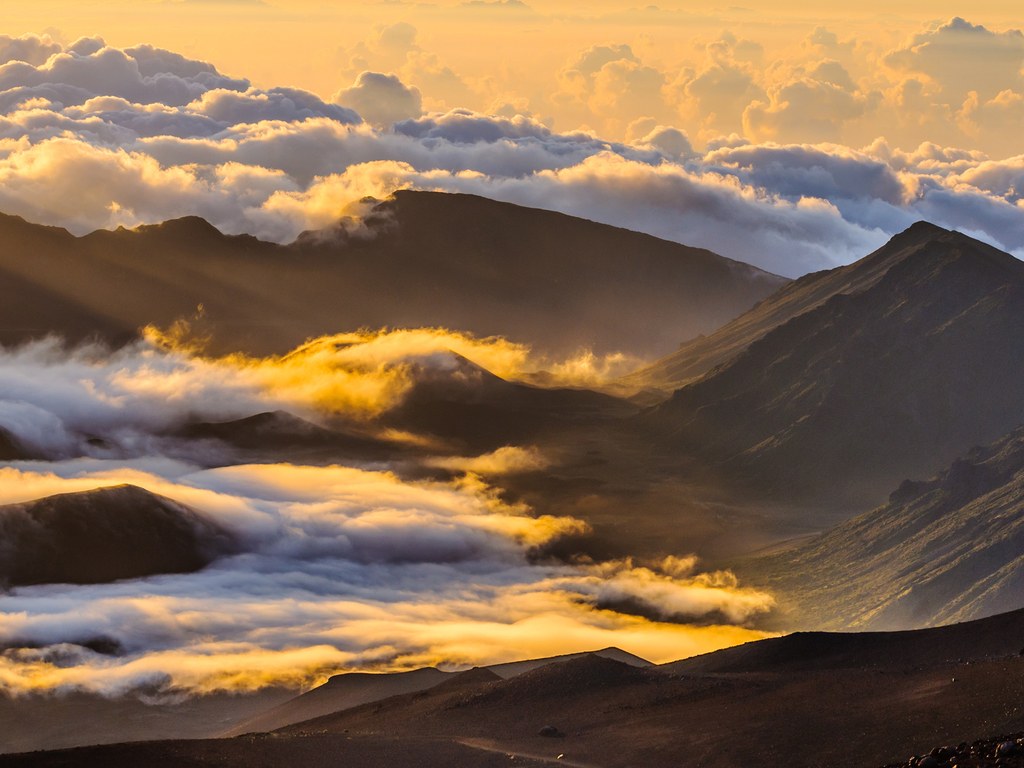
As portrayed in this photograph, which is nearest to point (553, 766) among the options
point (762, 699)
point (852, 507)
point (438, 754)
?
point (438, 754)

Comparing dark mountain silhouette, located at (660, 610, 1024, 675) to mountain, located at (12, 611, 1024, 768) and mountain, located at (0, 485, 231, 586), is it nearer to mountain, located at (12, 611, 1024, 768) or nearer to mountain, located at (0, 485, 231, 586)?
mountain, located at (12, 611, 1024, 768)

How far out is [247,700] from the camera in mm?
117938

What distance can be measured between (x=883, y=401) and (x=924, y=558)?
205ft

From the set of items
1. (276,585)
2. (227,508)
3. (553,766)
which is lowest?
(553,766)

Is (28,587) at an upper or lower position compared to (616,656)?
upper

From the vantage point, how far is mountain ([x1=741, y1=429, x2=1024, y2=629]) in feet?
374

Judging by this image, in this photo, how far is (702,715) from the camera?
70.9 m

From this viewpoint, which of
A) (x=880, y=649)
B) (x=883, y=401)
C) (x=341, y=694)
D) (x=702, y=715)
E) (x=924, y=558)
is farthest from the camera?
(x=883, y=401)

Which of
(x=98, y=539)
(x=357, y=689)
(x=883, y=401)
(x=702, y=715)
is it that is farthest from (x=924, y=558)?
(x=98, y=539)

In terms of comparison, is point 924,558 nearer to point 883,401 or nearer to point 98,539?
point 883,401

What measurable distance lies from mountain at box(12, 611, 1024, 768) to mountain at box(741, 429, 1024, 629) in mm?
32208

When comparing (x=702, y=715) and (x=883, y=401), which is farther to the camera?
(x=883, y=401)

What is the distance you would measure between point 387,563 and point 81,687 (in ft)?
171

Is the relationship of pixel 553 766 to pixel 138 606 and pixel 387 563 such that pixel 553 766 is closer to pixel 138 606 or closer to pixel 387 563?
pixel 138 606
